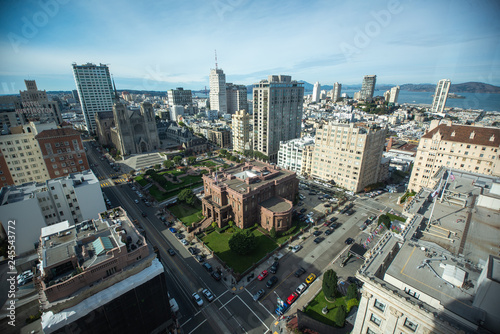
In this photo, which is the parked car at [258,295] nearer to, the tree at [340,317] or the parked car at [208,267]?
the parked car at [208,267]

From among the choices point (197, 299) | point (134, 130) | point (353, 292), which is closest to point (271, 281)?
point (197, 299)

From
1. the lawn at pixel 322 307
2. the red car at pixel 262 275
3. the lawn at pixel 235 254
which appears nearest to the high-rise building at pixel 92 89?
the lawn at pixel 235 254

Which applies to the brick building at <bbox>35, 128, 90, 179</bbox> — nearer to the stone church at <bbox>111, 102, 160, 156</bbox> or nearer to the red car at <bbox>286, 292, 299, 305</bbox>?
the stone church at <bbox>111, 102, 160, 156</bbox>

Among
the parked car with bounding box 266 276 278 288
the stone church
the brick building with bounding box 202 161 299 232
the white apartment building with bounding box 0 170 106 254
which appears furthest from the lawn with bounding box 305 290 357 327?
the stone church

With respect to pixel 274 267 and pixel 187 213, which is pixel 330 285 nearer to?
pixel 274 267

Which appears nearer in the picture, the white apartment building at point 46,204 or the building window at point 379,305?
the building window at point 379,305
